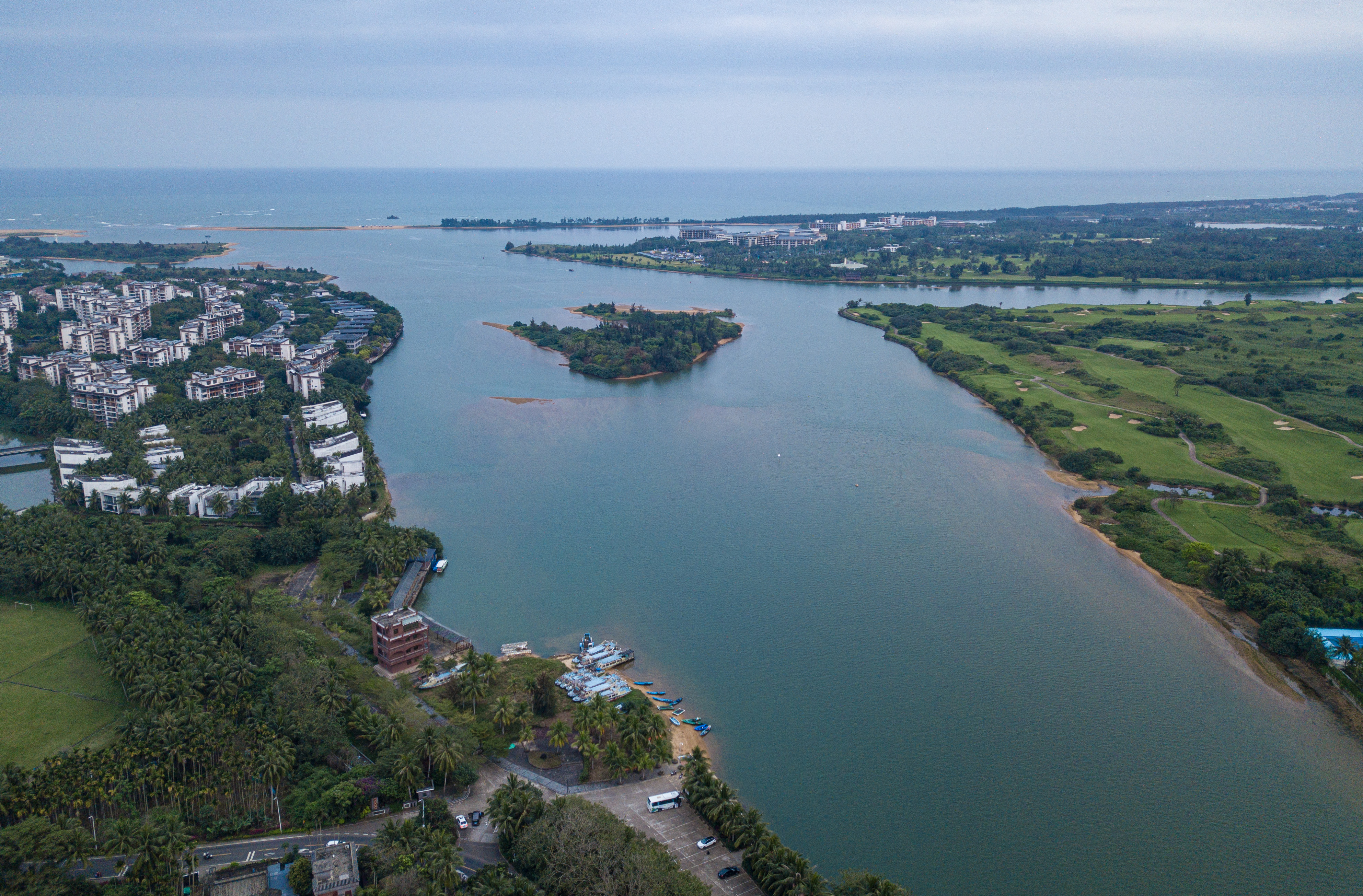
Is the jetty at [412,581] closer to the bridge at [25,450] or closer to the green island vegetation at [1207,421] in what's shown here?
the bridge at [25,450]

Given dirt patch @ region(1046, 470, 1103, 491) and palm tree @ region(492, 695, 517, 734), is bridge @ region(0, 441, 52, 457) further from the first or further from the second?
dirt patch @ region(1046, 470, 1103, 491)

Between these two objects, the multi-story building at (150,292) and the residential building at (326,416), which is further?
the multi-story building at (150,292)

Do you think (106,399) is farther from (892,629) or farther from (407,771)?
(892,629)

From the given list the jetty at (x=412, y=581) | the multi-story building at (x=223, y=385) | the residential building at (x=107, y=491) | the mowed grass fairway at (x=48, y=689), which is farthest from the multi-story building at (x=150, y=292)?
the jetty at (x=412, y=581)

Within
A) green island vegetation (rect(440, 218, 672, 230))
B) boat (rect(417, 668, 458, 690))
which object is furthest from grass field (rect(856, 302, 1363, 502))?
green island vegetation (rect(440, 218, 672, 230))

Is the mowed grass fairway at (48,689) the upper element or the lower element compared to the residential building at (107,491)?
lower

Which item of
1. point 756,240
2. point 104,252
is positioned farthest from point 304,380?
point 756,240
